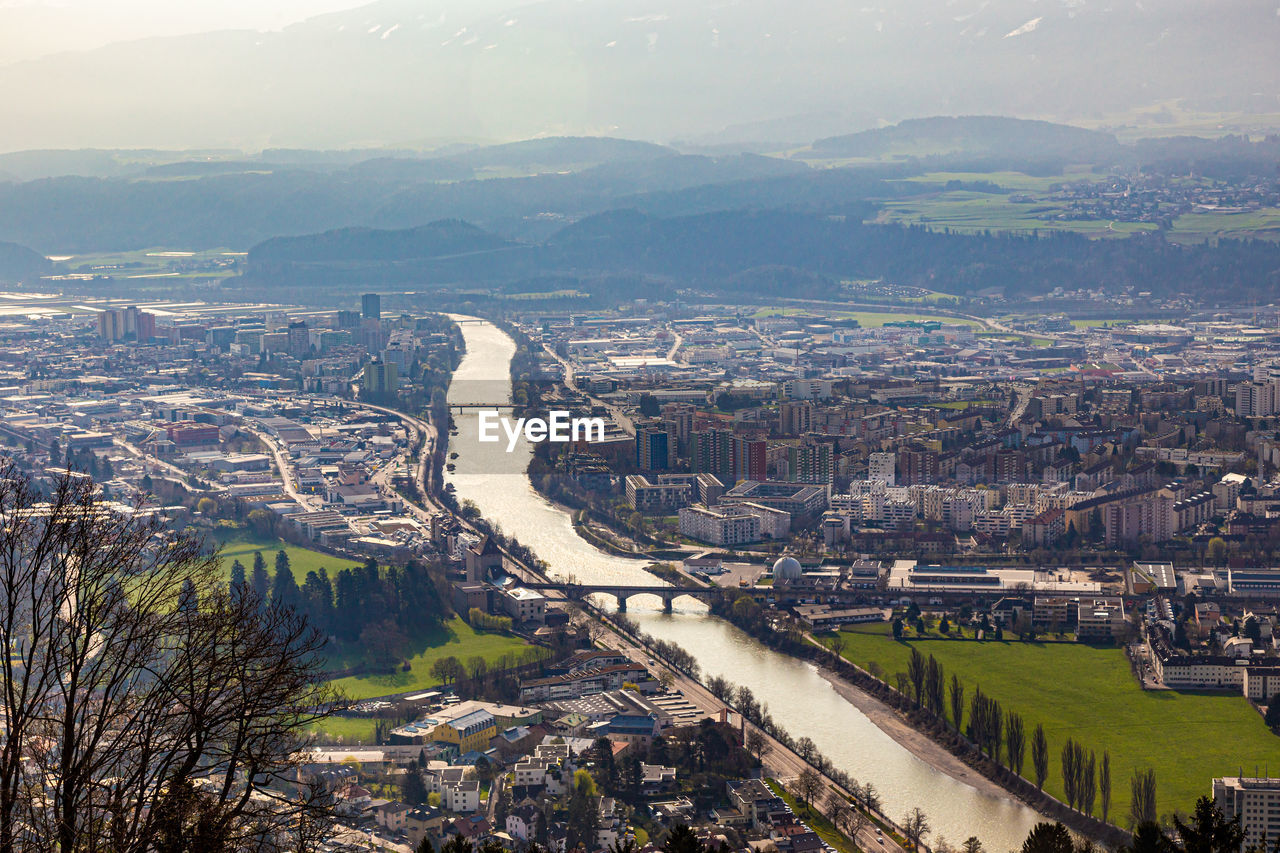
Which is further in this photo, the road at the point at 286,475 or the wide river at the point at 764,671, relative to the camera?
the road at the point at 286,475

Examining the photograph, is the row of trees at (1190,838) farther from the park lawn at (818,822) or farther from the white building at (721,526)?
the white building at (721,526)

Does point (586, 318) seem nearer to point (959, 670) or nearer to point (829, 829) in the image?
point (959, 670)

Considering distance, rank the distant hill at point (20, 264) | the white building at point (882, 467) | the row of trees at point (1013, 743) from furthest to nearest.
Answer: the distant hill at point (20, 264)
the white building at point (882, 467)
the row of trees at point (1013, 743)

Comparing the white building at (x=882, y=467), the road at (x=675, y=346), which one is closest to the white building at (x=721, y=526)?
the white building at (x=882, y=467)

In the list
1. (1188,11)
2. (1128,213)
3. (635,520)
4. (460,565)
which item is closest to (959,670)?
(460,565)

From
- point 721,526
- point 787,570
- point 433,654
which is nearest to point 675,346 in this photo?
point 721,526
